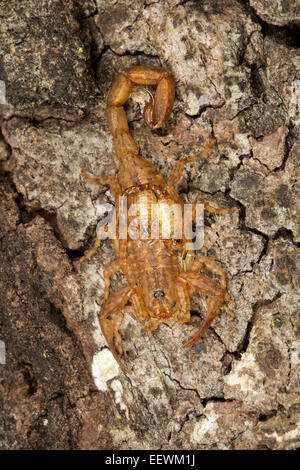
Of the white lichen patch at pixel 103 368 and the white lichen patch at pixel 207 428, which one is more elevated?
the white lichen patch at pixel 103 368

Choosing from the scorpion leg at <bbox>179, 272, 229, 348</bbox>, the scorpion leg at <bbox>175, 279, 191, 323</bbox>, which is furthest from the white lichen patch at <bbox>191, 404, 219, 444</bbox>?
the scorpion leg at <bbox>175, 279, 191, 323</bbox>

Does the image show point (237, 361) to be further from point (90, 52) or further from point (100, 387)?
point (90, 52)

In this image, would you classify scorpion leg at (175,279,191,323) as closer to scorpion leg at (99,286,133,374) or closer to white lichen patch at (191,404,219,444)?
scorpion leg at (99,286,133,374)

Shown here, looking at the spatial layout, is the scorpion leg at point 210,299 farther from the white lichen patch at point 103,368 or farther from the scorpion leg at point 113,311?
the white lichen patch at point 103,368

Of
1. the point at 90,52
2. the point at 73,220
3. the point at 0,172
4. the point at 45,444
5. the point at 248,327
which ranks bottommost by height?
the point at 45,444

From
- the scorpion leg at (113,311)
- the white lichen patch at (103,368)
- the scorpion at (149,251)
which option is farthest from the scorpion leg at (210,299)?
the white lichen patch at (103,368)

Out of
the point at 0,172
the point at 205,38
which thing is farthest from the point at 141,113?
the point at 0,172
